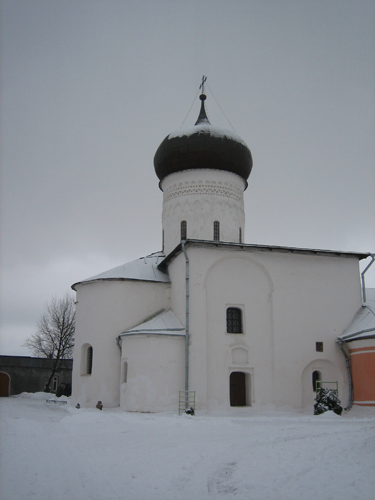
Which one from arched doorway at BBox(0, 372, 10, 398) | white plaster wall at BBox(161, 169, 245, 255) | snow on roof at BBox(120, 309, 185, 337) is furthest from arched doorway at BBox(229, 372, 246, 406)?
arched doorway at BBox(0, 372, 10, 398)

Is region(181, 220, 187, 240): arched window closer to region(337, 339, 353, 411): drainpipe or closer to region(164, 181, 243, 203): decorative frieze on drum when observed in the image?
region(164, 181, 243, 203): decorative frieze on drum

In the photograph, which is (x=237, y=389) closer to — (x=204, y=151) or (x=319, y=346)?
(x=319, y=346)

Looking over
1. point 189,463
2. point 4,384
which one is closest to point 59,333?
point 4,384

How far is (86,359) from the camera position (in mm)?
19812

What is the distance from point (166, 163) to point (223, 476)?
16.1 metres

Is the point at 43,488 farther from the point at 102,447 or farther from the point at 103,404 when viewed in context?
the point at 103,404

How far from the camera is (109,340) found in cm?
1891

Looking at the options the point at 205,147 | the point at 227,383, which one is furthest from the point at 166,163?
the point at 227,383

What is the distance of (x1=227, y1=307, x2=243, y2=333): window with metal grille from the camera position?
698 inches

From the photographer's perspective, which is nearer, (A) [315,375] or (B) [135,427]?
(B) [135,427]

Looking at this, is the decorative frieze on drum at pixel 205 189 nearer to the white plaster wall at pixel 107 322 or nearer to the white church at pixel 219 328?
the white church at pixel 219 328

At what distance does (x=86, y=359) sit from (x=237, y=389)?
21.0 ft

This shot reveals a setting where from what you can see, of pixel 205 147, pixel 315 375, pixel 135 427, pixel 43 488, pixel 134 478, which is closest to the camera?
pixel 43 488

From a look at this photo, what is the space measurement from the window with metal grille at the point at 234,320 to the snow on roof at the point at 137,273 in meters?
A: 3.25
